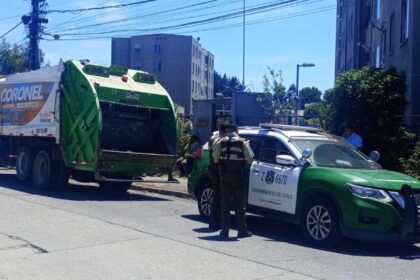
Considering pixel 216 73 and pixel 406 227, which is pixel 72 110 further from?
pixel 216 73

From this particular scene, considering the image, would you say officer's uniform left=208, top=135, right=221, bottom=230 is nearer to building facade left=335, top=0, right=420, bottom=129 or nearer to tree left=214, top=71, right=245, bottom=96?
building facade left=335, top=0, right=420, bottom=129

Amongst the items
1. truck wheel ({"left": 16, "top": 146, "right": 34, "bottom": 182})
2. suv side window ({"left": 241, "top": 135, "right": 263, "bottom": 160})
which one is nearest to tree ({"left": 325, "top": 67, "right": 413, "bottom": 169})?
suv side window ({"left": 241, "top": 135, "right": 263, "bottom": 160})

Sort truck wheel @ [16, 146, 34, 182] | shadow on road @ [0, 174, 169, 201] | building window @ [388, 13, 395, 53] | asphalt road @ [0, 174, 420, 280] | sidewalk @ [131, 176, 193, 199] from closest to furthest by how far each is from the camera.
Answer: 1. asphalt road @ [0, 174, 420, 280]
2. shadow on road @ [0, 174, 169, 201]
3. sidewalk @ [131, 176, 193, 199]
4. truck wheel @ [16, 146, 34, 182]
5. building window @ [388, 13, 395, 53]

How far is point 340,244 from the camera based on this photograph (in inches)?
352

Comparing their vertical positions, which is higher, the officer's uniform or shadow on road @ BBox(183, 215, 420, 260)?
the officer's uniform

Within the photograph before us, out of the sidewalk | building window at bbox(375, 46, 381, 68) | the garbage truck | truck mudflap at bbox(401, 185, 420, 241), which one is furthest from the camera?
building window at bbox(375, 46, 381, 68)

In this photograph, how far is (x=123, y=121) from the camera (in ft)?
48.2

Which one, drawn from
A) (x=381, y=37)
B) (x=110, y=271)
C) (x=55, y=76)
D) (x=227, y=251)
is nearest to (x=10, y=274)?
(x=110, y=271)

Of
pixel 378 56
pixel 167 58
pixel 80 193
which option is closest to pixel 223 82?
pixel 167 58

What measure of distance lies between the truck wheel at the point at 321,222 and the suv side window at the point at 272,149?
113 centimetres

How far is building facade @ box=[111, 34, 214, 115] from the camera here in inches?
2987

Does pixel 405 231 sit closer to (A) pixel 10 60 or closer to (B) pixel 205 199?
(B) pixel 205 199

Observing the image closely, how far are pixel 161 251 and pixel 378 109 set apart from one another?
7948 mm

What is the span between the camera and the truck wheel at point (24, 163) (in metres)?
16.2
